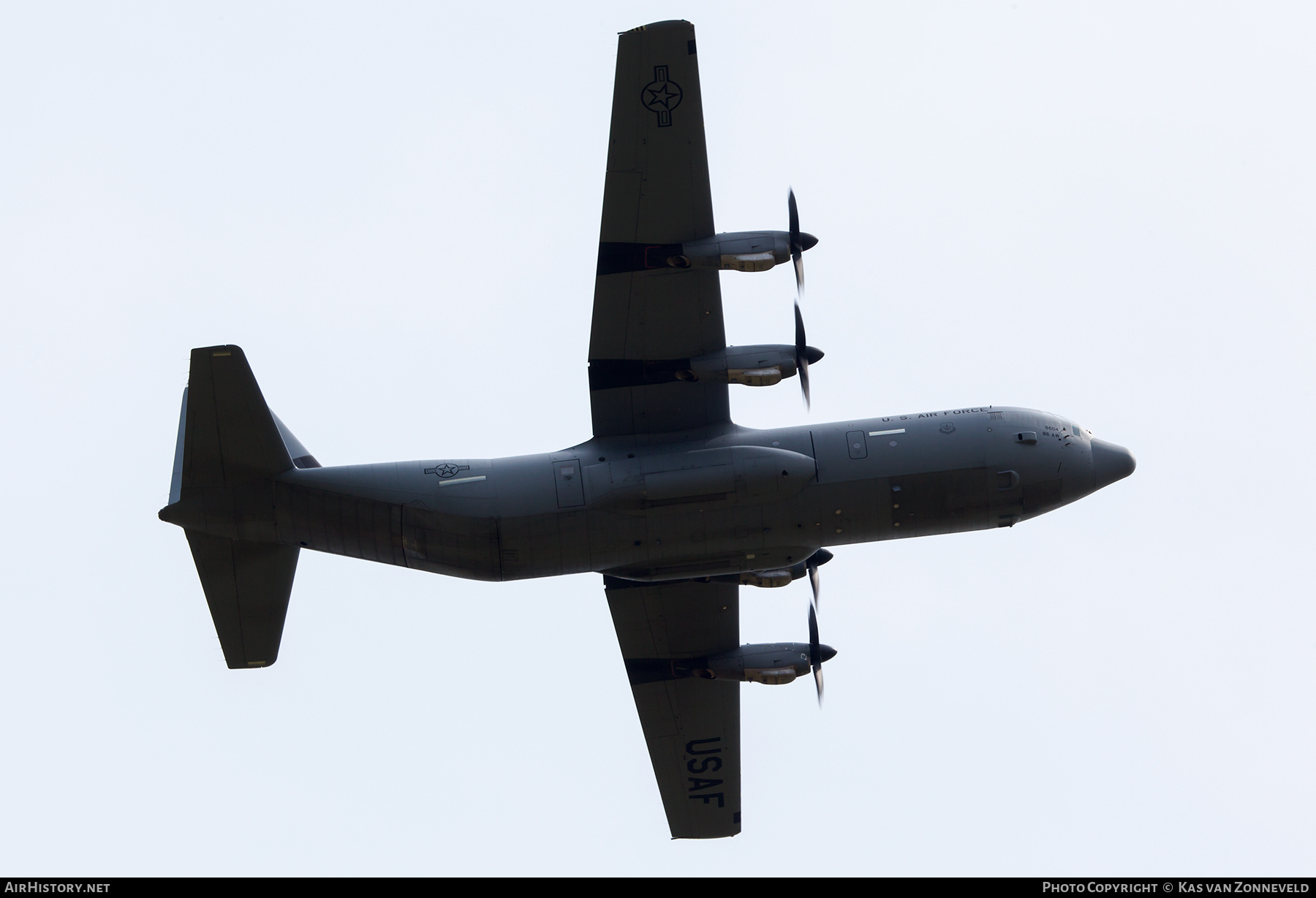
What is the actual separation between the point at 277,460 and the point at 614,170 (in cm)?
995

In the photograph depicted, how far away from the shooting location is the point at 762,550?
34.0m

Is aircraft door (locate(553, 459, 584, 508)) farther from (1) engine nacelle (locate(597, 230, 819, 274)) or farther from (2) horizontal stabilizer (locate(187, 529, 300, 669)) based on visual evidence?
(2) horizontal stabilizer (locate(187, 529, 300, 669))

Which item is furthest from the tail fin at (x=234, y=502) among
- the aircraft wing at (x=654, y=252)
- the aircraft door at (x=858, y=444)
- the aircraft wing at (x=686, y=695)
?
the aircraft door at (x=858, y=444)

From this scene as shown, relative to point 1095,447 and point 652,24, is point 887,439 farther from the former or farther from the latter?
point 652,24

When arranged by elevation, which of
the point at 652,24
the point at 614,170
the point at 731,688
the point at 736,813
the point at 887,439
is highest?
the point at 652,24

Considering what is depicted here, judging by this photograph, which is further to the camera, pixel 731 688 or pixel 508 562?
pixel 731 688

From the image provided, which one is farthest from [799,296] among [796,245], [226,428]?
[226,428]

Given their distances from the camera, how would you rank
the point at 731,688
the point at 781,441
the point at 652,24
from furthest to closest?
the point at 731,688
the point at 781,441
the point at 652,24

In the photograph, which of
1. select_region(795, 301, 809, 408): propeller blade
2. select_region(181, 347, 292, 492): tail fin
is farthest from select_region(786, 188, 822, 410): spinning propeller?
select_region(181, 347, 292, 492): tail fin

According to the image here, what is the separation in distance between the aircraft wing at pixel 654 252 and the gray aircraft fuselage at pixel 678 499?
3.11 feet

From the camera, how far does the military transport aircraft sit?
32375 millimetres

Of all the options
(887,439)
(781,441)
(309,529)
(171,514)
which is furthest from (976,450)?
(171,514)

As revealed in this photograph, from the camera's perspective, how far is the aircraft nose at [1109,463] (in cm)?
3472

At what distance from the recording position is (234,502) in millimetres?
32875
